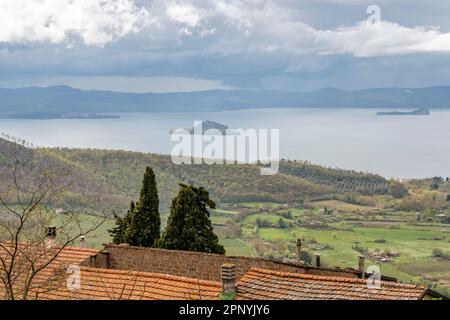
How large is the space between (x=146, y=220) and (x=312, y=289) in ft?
40.8

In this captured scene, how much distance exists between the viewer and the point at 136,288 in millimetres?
16562

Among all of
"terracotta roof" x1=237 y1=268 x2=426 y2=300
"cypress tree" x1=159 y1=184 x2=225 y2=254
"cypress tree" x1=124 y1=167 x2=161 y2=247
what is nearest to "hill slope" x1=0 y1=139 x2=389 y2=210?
"cypress tree" x1=124 y1=167 x2=161 y2=247

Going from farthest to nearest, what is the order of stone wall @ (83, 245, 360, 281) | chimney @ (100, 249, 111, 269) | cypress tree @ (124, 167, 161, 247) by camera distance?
cypress tree @ (124, 167, 161, 247)
chimney @ (100, 249, 111, 269)
stone wall @ (83, 245, 360, 281)

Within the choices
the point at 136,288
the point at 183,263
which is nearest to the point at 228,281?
the point at 136,288

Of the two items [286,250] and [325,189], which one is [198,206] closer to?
[286,250]

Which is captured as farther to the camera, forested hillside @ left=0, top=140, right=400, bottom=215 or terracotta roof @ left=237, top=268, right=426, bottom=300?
forested hillside @ left=0, top=140, right=400, bottom=215

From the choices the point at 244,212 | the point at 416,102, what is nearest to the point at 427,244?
the point at 244,212

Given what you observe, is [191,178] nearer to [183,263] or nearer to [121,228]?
[121,228]

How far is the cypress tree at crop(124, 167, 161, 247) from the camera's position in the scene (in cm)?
2622

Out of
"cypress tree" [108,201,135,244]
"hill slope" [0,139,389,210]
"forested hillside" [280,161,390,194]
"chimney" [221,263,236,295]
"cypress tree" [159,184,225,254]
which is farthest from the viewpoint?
"forested hillside" [280,161,390,194]

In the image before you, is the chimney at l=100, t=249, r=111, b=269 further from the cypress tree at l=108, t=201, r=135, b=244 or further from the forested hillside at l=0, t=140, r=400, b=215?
the forested hillside at l=0, t=140, r=400, b=215

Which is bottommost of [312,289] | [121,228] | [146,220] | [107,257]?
[312,289]

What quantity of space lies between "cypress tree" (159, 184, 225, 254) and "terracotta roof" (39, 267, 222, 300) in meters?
7.58
